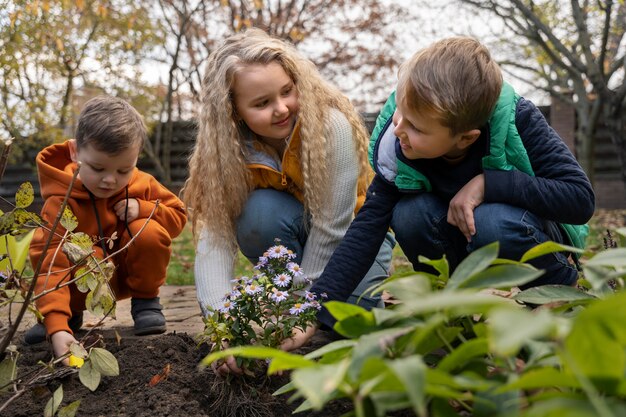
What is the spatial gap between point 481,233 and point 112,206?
1523 millimetres

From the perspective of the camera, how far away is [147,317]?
2.70 metres

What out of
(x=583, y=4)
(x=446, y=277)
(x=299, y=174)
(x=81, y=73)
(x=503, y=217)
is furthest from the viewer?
(x=81, y=73)

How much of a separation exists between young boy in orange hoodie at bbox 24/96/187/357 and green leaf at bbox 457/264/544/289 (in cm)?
170

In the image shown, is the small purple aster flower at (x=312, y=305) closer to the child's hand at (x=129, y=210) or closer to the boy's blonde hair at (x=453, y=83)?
the boy's blonde hair at (x=453, y=83)

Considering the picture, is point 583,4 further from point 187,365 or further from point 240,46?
point 187,365

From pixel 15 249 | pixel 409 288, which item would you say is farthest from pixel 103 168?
pixel 409 288

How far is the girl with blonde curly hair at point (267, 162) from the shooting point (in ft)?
7.87

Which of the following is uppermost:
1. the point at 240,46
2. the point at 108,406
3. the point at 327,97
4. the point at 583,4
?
the point at 583,4

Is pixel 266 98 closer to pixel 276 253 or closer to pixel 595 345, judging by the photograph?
pixel 276 253

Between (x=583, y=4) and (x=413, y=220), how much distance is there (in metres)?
9.59

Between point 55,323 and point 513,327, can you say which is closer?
point 513,327

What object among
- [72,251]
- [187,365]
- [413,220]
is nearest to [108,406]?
[187,365]

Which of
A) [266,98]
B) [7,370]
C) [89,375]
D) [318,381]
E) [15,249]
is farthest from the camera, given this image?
[266,98]

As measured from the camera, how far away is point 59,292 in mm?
2381
